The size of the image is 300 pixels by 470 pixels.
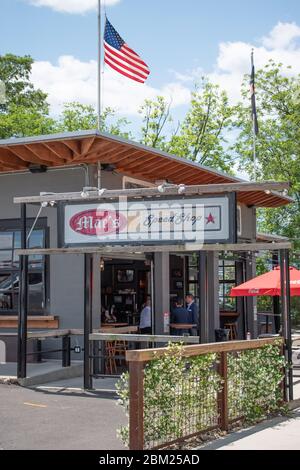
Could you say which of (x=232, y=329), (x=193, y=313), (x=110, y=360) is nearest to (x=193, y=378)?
(x=110, y=360)

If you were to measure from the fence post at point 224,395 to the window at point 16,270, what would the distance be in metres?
7.41

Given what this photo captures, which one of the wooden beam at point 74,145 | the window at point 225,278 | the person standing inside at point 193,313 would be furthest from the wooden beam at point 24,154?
the window at point 225,278

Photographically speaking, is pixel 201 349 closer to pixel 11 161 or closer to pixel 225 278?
pixel 11 161

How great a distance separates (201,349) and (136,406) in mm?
1643

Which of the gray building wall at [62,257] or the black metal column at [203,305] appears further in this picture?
the gray building wall at [62,257]

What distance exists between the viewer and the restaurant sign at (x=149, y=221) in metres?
11.2

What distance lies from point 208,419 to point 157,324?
8.24 meters

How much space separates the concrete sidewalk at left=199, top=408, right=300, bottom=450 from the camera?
25.3ft

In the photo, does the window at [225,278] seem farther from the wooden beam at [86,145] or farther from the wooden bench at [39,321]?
the wooden beam at [86,145]

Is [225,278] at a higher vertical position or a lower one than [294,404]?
higher

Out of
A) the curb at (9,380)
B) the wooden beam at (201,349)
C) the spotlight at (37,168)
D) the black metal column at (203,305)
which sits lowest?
the curb at (9,380)

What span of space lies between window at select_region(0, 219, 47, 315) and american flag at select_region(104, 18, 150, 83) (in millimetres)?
4045

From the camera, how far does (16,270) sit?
16312mm
